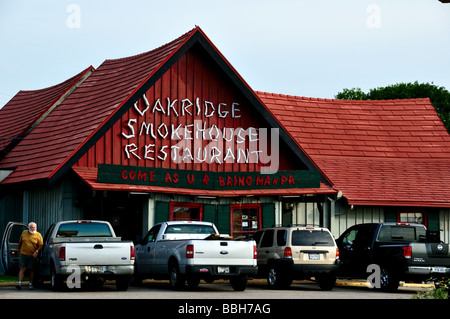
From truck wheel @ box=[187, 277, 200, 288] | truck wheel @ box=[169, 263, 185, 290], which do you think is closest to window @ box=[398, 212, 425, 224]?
truck wheel @ box=[187, 277, 200, 288]

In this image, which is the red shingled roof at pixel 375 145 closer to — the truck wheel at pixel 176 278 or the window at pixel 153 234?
the window at pixel 153 234

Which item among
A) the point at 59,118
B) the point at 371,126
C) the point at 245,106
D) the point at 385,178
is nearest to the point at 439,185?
the point at 385,178

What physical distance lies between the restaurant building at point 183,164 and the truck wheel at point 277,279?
512cm

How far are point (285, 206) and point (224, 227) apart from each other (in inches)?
148

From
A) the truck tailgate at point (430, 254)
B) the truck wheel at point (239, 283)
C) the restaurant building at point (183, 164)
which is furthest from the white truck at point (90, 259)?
the truck tailgate at point (430, 254)

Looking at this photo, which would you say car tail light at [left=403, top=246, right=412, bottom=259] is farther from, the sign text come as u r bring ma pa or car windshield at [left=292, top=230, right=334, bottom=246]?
the sign text come as u r bring ma pa

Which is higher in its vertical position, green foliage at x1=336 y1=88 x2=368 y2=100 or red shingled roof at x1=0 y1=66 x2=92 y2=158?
green foliage at x1=336 y1=88 x2=368 y2=100

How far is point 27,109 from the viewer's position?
3519 centimetres

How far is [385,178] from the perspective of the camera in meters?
32.8

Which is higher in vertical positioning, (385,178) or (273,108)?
(273,108)

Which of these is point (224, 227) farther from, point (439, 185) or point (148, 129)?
point (439, 185)

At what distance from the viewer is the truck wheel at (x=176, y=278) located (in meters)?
20.4

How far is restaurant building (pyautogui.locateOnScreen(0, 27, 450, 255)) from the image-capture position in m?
26.2

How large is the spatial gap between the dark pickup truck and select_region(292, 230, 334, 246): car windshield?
130 cm
